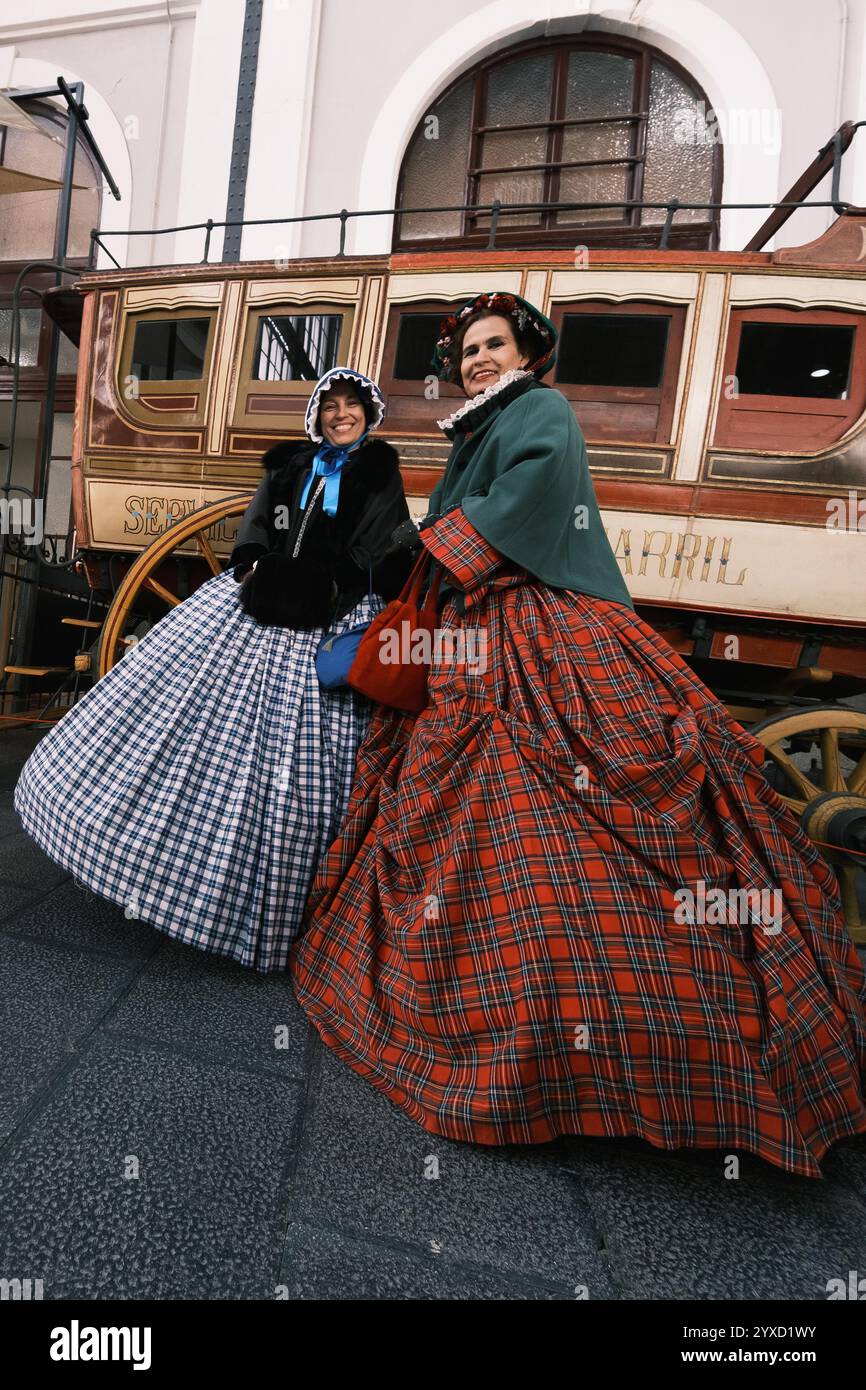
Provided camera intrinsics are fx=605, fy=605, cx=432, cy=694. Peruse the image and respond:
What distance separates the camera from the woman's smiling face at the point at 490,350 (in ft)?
4.98

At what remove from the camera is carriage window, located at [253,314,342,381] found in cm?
259

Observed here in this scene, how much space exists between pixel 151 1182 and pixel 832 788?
2188 millimetres

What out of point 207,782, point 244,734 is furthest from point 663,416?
point 207,782

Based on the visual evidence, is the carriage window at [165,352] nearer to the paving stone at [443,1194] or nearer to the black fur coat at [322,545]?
the black fur coat at [322,545]

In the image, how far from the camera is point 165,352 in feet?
9.37

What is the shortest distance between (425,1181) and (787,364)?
107 inches

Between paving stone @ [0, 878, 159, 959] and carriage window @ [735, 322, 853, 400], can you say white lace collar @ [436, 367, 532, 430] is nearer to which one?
carriage window @ [735, 322, 853, 400]

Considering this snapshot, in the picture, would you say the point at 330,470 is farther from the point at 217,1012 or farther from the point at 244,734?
the point at 217,1012

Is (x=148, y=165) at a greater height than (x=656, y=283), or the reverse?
(x=148, y=165)

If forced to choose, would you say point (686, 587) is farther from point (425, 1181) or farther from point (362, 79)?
point (362, 79)

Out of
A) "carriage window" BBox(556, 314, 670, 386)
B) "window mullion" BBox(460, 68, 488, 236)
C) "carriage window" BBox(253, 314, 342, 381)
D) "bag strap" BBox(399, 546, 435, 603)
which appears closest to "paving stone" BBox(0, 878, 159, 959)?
"bag strap" BBox(399, 546, 435, 603)

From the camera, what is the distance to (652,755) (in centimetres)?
119

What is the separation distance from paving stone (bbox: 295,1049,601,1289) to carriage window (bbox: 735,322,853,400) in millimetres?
2434
